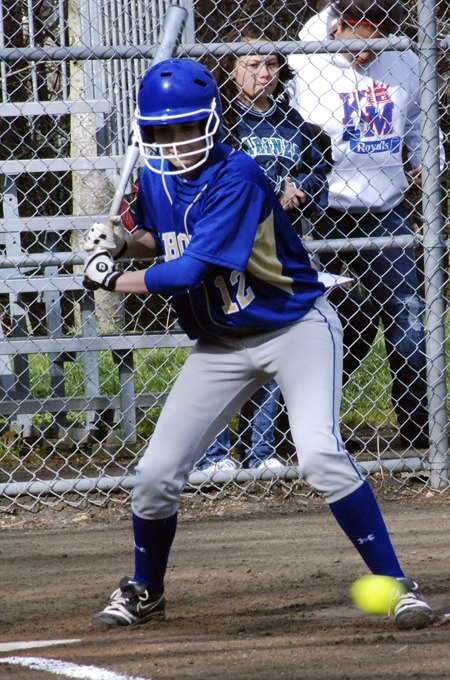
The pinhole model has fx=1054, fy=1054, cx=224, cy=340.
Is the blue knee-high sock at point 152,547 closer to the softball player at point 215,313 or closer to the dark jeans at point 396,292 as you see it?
the softball player at point 215,313

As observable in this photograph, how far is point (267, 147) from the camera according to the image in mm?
5484

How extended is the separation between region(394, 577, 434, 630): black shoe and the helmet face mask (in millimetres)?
1542

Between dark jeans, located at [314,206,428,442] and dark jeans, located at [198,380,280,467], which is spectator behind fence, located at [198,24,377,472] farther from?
dark jeans, located at [314,206,428,442]

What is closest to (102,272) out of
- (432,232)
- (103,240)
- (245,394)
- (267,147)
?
(103,240)

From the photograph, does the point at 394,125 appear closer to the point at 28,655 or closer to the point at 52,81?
the point at 28,655

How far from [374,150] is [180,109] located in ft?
8.57

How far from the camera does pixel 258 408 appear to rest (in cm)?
562

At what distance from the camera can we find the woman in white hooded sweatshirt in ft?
18.8

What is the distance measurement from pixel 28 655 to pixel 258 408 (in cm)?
253

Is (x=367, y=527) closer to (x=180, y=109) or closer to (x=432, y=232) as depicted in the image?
(x=180, y=109)

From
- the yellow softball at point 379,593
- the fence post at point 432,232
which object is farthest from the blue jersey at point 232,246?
the fence post at point 432,232

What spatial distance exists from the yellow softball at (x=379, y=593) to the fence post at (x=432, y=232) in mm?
2066

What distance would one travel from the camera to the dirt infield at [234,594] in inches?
122

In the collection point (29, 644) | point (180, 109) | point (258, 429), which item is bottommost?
point (258, 429)
